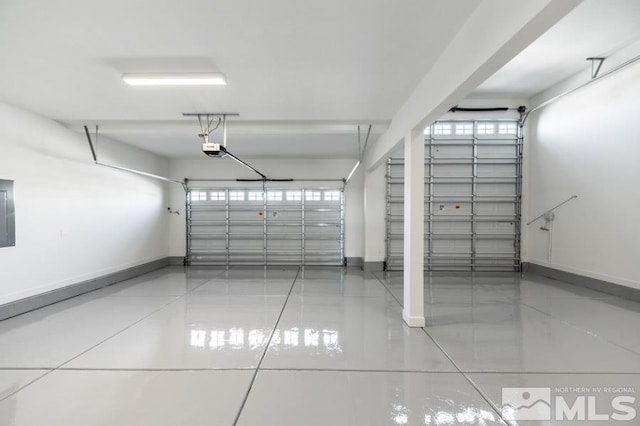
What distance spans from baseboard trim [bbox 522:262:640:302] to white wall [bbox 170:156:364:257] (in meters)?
4.41

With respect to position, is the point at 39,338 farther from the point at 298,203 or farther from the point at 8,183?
the point at 298,203

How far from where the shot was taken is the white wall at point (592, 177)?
543 cm

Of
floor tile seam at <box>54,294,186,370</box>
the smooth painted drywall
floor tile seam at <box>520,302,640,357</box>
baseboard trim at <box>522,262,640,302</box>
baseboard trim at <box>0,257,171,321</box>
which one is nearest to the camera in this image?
floor tile seam at <box>54,294,186,370</box>

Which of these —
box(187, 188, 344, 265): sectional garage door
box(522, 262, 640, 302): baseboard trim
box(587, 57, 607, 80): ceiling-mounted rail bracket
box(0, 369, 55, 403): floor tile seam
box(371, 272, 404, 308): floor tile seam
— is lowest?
box(371, 272, 404, 308): floor tile seam

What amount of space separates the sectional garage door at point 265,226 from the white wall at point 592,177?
17.0ft

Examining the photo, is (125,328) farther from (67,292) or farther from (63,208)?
(63,208)

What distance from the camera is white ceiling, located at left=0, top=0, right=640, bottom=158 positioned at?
2531 mm

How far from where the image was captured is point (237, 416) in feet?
7.39

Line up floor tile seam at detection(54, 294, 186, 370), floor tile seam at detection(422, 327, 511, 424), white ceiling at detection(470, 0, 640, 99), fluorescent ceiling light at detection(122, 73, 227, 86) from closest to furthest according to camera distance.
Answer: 1. floor tile seam at detection(422, 327, 511, 424)
2. floor tile seam at detection(54, 294, 186, 370)
3. fluorescent ceiling light at detection(122, 73, 227, 86)
4. white ceiling at detection(470, 0, 640, 99)

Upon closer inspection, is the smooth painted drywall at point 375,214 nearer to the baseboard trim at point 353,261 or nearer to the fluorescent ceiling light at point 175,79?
the baseboard trim at point 353,261

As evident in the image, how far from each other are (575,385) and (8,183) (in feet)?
24.0

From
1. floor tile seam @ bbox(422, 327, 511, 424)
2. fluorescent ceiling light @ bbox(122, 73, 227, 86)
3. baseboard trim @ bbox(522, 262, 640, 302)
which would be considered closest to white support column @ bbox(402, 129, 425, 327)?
floor tile seam @ bbox(422, 327, 511, 424)

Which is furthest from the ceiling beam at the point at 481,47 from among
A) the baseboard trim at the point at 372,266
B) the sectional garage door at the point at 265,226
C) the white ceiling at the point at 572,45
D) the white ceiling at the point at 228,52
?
the sectional garage door at the point at 265,226

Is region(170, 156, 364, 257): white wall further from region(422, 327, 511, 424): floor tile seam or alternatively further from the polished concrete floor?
region(422, 327, 511, 424): floor tile seam
